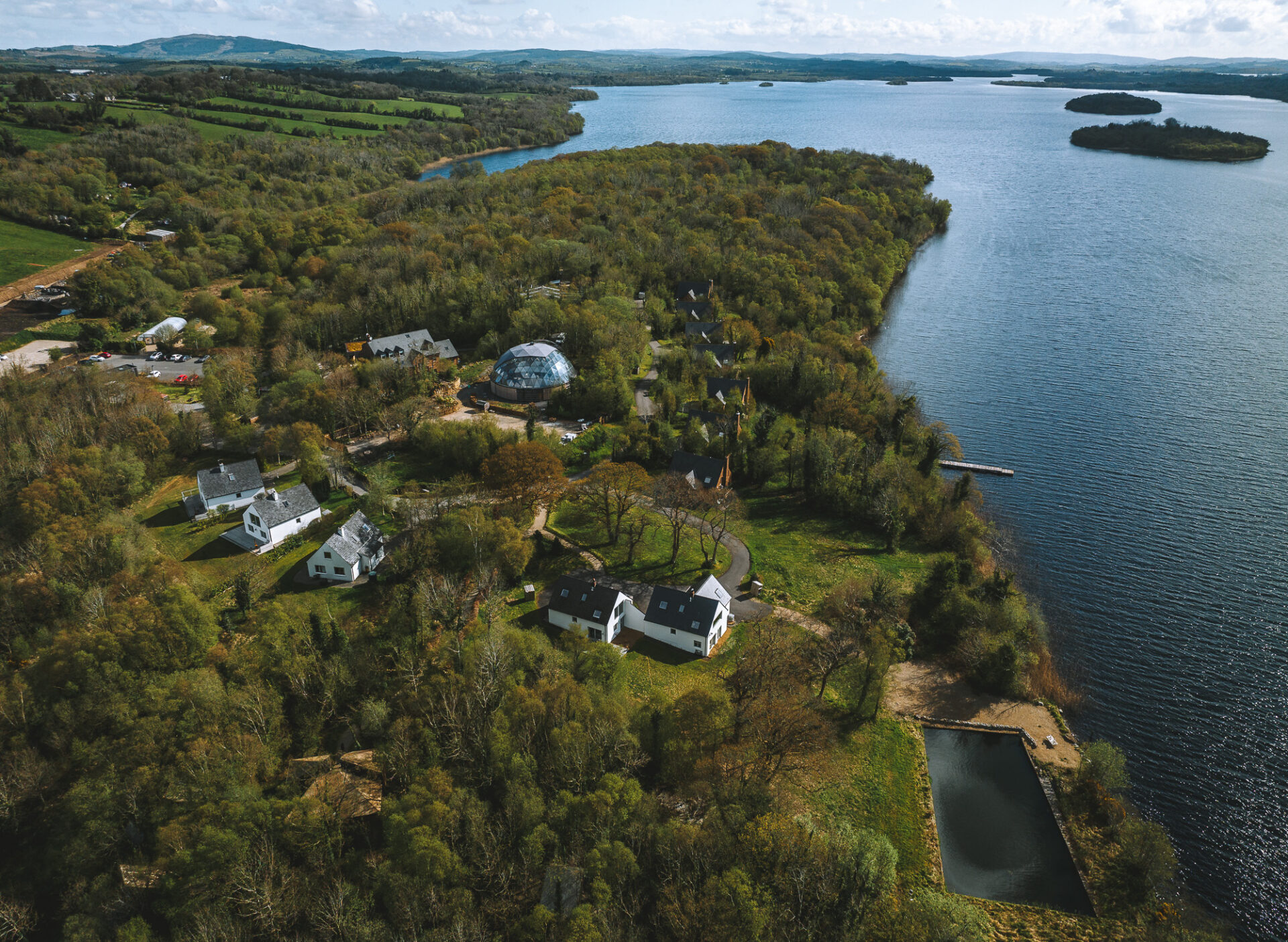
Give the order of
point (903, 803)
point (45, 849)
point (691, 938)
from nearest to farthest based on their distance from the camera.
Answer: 1. point (691, 938)
2. point (45, 849)
3. point (903, 803)

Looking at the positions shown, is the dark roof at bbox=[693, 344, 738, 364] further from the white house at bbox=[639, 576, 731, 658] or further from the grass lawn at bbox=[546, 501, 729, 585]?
the white house at bbox=[639, 576, 731, 658]

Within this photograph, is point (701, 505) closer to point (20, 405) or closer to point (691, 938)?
point (691, 938)

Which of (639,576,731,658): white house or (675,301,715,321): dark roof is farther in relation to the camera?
(675,301,715,321): dark roof

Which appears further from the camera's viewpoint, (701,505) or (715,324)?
(715,324)

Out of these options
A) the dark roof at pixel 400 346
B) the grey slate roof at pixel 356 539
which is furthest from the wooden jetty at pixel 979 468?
the dark roof at pixel 400 346

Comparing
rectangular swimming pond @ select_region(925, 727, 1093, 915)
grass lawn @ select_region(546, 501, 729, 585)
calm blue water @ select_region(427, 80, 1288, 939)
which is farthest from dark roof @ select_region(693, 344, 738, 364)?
rectangular swimming pond @ select_region(925, 727, 1093, 915)

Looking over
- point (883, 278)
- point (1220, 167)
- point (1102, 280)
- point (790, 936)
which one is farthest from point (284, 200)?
point (1220, 167)

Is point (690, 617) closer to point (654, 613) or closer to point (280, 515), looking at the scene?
point (654, 613)
